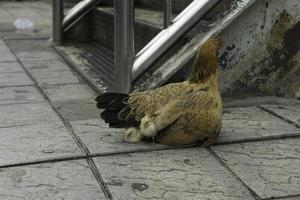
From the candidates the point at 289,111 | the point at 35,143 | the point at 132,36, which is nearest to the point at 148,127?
the point at 35,143

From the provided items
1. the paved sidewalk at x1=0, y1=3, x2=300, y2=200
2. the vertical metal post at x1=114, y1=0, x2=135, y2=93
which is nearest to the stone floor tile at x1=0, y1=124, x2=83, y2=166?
the paved sidewalk at x1=0, y1=3, x2=300, y2=200

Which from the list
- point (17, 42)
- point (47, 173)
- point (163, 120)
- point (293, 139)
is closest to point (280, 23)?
point (293, 139)

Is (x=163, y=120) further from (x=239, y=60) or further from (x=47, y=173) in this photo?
(x=239, y=60)

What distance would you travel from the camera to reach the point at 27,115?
455cm

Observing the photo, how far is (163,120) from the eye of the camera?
3.78 metres

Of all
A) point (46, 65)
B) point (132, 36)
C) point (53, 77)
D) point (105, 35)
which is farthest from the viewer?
point (105, 35)

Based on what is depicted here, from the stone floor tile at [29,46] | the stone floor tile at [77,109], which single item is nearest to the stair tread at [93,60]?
the stone floor tile at [29,46]

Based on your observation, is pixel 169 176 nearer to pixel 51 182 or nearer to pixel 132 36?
pixel 51 182

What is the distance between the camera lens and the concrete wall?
4715 mm

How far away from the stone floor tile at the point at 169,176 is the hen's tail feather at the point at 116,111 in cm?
28

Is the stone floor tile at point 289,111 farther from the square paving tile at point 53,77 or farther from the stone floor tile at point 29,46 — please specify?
the stone floor tile at point 29,46

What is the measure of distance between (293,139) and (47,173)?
1.70m

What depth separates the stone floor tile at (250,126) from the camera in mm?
4066

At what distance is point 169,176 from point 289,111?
1.61m
